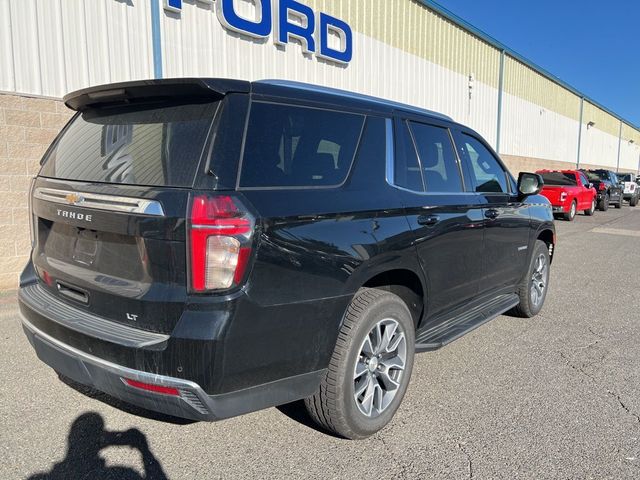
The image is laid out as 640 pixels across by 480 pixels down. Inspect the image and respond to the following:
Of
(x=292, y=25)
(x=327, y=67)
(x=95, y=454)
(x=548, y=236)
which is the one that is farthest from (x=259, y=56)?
(x=95, y=454)

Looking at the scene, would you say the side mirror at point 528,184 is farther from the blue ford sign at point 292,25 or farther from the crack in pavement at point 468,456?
the blue ford sign at point 292,25

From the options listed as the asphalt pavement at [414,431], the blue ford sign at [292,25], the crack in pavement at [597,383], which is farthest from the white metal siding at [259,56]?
the crack in pavement at [597,383]

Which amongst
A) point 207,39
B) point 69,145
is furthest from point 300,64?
point 69,145

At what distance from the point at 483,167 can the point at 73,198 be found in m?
3.39

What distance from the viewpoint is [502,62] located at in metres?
19.6

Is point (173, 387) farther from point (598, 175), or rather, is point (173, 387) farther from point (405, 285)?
point (598, 175)

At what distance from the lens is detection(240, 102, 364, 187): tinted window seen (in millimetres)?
2336

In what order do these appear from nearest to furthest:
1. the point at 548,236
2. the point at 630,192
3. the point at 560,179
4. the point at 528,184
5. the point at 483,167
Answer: the point at 483,167
the point at 528,184
the point at 548,236
the point at 560,179
the point at 630,192

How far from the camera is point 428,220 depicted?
3.29 meters

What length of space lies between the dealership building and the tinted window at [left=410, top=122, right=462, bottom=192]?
4918 mm

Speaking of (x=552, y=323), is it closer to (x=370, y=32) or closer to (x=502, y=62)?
(x=370, y=32)

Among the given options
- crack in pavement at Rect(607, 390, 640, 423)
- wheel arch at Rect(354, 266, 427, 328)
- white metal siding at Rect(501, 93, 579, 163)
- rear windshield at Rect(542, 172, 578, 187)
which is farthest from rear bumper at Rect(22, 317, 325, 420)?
white metal siding at Rect(501, 93, 579, 163)

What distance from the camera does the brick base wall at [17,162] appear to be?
5.90 m

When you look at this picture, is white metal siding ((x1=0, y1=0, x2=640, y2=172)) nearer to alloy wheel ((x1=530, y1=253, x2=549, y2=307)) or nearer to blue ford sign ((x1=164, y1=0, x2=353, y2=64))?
blue ford sign ((x1=164, y1=0, x2=353, y2=64))
